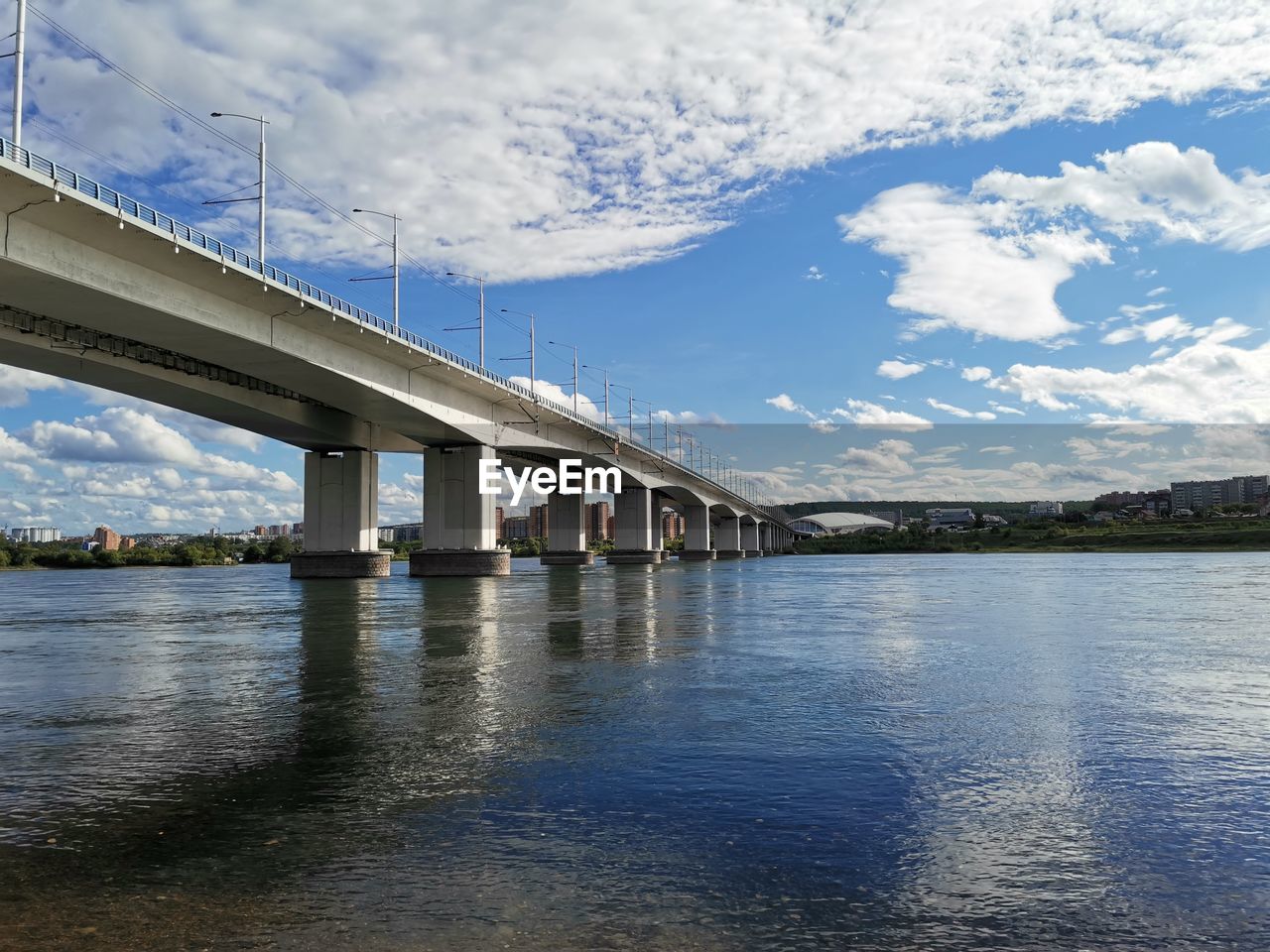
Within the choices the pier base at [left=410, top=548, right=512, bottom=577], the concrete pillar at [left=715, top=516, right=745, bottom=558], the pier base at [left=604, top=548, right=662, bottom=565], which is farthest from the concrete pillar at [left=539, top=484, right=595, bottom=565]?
the concrete pillar at [left=715, top=516, right=745, bottom=558]

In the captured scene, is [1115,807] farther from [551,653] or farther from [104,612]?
[104,612]

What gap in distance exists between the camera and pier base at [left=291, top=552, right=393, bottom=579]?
77875mm

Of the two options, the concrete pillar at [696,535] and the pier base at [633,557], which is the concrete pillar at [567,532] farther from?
the concrete pillar at [696,535]

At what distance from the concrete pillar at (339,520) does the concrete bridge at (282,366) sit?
119 mm

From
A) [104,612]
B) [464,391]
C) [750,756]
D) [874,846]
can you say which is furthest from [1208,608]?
[464,391]

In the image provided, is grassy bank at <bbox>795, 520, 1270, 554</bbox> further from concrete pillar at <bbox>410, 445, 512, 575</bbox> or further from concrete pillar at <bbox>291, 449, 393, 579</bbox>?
concrete pillar at <bbox>291, 449, 393, 579</bbox>

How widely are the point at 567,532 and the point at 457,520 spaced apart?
40.8 meters

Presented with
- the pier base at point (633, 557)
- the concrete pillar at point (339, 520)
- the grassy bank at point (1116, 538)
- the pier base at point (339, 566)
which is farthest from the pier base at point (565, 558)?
the grassy bank at point (1116, 538)

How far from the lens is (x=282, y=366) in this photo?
2036 inches

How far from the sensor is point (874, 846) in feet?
24.0

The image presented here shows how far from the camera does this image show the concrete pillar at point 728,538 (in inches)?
7318

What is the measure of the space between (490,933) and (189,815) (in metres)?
4.01

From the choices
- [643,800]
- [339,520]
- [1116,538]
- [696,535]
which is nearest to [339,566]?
[339,520]

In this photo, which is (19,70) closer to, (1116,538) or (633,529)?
(633,529)
